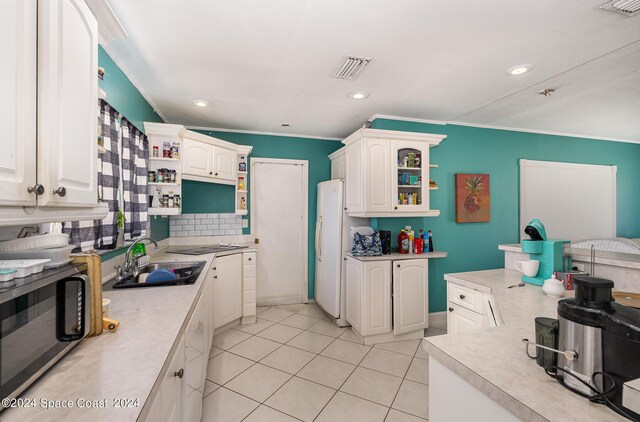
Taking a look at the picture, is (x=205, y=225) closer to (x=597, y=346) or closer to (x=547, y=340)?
(x=547, y=340)

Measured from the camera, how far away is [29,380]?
2.50 feet

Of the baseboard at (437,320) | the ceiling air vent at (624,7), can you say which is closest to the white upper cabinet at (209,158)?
the baseboard at (437,320)

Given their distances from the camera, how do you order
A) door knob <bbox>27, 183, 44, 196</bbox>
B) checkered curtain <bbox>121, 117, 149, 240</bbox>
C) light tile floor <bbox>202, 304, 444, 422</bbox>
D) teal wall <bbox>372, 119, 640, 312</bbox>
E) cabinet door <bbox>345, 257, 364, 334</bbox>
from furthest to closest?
teal wall <bbox>372, 119, 640, 312</bbox>, cabinet door <bbox>345, 257, 364, 334</bbox>, checkered curtain <bbox>121, 117, 149, 240</bbox>, light tile floor <bbox>202, 304, 444, 422</bbox>, door knob <bbox>27, 183, 44, 196</bbox>

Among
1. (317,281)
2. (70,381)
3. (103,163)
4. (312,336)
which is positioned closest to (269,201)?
(317,281)

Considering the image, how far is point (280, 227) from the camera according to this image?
4203 mm

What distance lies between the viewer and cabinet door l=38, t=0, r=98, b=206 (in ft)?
2.82

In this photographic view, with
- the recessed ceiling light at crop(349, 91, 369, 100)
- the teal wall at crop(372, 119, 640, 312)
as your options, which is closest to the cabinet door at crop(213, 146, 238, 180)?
the recessed ceiling light at crop(349, 91, 369, 100)

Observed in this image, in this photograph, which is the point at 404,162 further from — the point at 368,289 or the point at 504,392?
the point at 504,392

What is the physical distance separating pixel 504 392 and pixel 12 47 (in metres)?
1.63

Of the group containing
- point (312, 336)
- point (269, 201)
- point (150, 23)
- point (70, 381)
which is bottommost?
point (312, 336)

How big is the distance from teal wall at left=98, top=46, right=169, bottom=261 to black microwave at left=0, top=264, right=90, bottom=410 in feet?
4.15

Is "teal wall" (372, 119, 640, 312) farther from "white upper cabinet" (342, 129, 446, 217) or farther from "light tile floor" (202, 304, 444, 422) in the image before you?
"light tile floor" (202, 304, 444, 422)

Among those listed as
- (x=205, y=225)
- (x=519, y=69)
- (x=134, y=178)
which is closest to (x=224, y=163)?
(x=205, y=225)

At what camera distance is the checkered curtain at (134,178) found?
2.29 metres
